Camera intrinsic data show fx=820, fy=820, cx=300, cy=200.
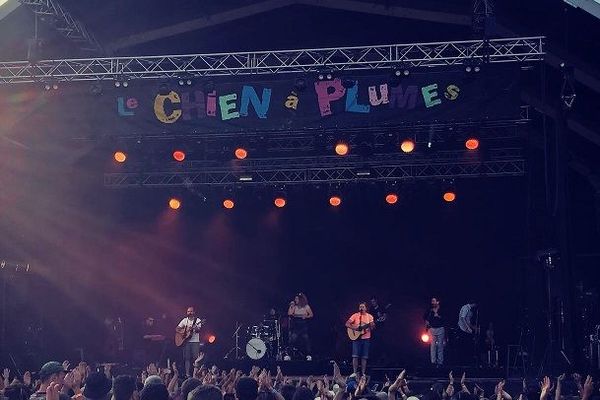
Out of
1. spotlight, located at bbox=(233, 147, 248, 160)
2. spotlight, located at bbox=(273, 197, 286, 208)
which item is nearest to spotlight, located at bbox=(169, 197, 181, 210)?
spotlight, located at bbox=(273, 197, 286, 208)

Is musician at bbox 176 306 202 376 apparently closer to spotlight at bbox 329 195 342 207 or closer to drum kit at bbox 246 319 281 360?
drum kit at bbox 246 319 281 360

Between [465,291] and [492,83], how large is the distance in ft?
29.1

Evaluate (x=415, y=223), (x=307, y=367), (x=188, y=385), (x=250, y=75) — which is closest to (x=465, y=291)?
(x=415, y=223)

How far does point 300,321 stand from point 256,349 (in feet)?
A: 4.18

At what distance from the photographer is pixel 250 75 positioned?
15.0 meters

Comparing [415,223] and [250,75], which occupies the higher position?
[250,75]

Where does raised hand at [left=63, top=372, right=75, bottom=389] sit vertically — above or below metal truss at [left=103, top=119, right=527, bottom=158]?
below

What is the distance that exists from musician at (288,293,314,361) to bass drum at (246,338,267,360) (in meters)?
0.85

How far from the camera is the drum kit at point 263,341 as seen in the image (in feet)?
62.9

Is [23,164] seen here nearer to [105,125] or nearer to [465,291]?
[105,125]

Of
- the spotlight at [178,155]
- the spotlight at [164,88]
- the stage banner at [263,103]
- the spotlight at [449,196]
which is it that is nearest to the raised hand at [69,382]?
the stage banner at [263,103]

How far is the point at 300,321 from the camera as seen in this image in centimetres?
1964

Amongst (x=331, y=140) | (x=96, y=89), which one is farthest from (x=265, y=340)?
(x=96, y=89)

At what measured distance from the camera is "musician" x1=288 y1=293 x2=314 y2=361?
19.5m
